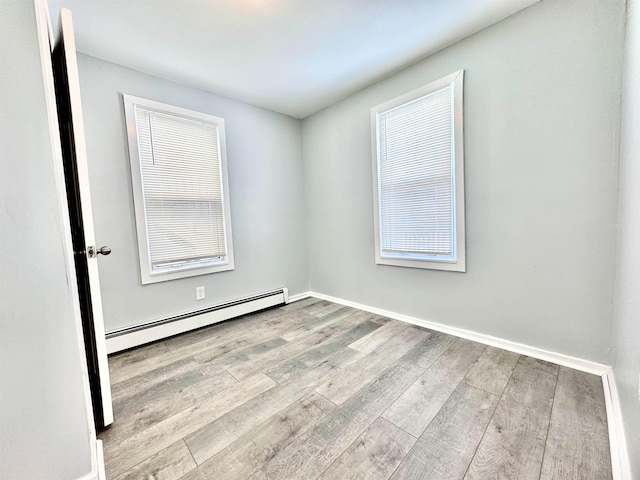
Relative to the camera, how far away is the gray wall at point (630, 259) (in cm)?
97

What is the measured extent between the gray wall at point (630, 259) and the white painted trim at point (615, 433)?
2.0 inches

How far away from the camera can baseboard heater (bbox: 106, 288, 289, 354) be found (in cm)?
207

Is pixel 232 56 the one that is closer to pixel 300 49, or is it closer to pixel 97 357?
pixel 300 49

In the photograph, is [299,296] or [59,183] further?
[299,296]

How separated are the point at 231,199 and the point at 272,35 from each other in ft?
4.97

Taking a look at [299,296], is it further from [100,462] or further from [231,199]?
[100,462]

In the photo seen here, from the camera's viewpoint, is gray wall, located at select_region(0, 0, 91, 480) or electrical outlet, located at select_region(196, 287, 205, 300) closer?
gray wall, located at select_region(0, 0, 91, 480)

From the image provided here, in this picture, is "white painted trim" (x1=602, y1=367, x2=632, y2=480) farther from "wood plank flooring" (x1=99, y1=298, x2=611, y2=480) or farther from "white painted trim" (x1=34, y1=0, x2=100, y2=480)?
"white painted trim" (x1=34, y1=0, x2=100, y2=480)

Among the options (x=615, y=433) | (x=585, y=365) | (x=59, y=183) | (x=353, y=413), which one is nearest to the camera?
(x=59, y=183)

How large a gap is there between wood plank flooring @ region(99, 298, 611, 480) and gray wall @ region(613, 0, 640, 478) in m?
0.21

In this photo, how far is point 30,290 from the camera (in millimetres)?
791

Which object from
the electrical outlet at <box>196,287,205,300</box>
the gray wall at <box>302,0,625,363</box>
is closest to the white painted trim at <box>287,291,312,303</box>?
the electrical outlet at <box>196,287,205,300</box>

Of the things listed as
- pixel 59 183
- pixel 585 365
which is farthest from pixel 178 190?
pixel 585 365

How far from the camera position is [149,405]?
57.3 inches
